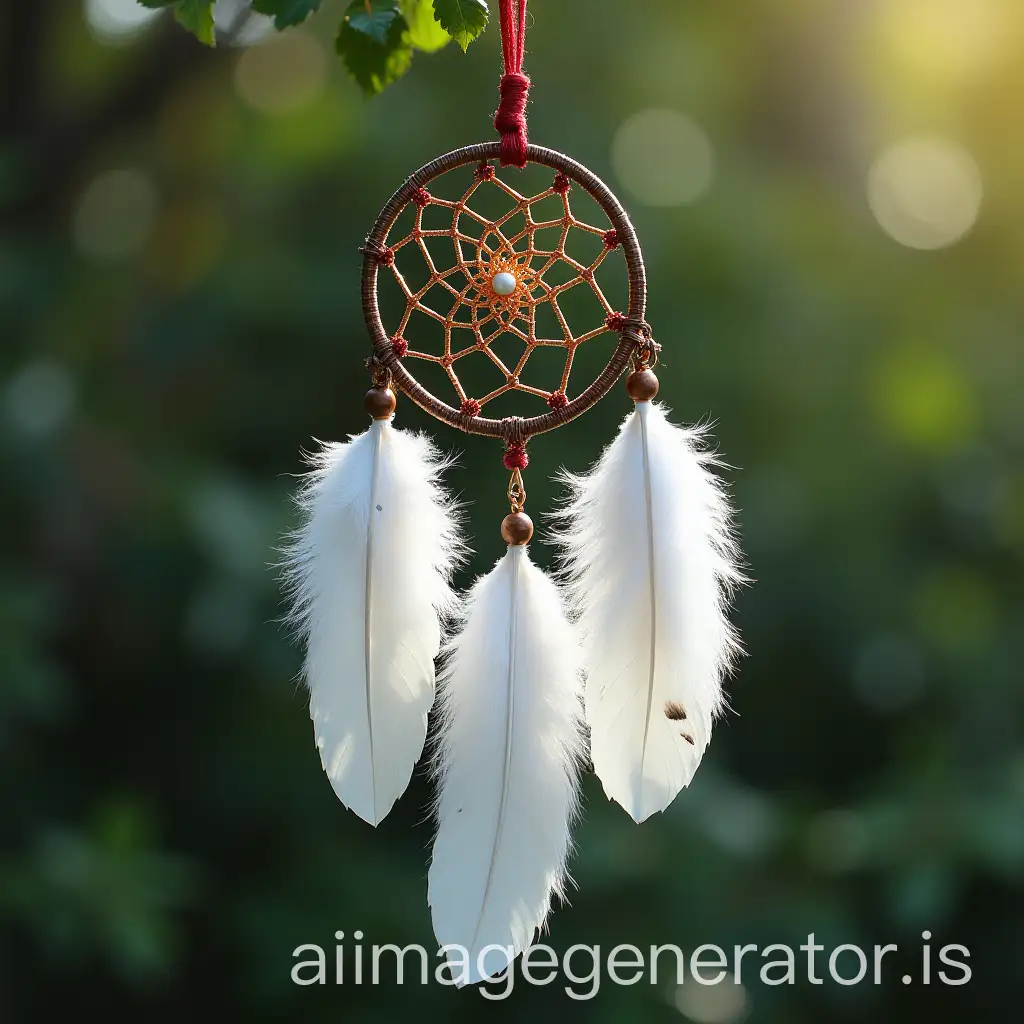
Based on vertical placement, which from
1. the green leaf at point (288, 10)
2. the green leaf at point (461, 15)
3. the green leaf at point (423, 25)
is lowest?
the green leaf at point (288, 10)

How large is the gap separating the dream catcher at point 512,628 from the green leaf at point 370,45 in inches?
3.7

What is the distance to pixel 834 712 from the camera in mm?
3143

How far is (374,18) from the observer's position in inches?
39.1

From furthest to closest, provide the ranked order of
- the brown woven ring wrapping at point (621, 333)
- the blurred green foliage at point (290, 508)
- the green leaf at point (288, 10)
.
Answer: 1. the blurred green foliage at point (290, 508)
2. the brown woven ring wrapping at point (621, 333)
3. the green leaf at point (288, 10)

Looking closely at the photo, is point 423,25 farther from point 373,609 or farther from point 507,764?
point 507,764

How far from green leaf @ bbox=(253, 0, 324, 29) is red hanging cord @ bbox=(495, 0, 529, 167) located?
0.67 feet

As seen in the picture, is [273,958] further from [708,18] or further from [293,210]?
[708,18]

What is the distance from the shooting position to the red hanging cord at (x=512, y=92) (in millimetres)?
1064

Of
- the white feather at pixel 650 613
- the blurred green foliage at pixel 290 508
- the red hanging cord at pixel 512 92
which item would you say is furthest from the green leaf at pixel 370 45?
the blurred green foliage at pixel 290 508

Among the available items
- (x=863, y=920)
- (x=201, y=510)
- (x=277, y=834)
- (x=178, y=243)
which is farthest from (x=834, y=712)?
(x=178, y=243)

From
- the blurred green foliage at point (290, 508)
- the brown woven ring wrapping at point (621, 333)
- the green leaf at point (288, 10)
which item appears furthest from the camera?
the blurred green foliage at point (290, 508)

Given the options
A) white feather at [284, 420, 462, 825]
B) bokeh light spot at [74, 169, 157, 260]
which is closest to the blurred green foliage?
bokeh light spot at [74, 169, 157, 260]

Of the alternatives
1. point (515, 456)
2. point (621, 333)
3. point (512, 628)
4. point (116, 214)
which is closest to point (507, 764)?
point (512, 628)

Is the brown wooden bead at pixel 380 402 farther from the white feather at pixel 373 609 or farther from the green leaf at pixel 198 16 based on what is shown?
the green leaf at pixel 198 16
